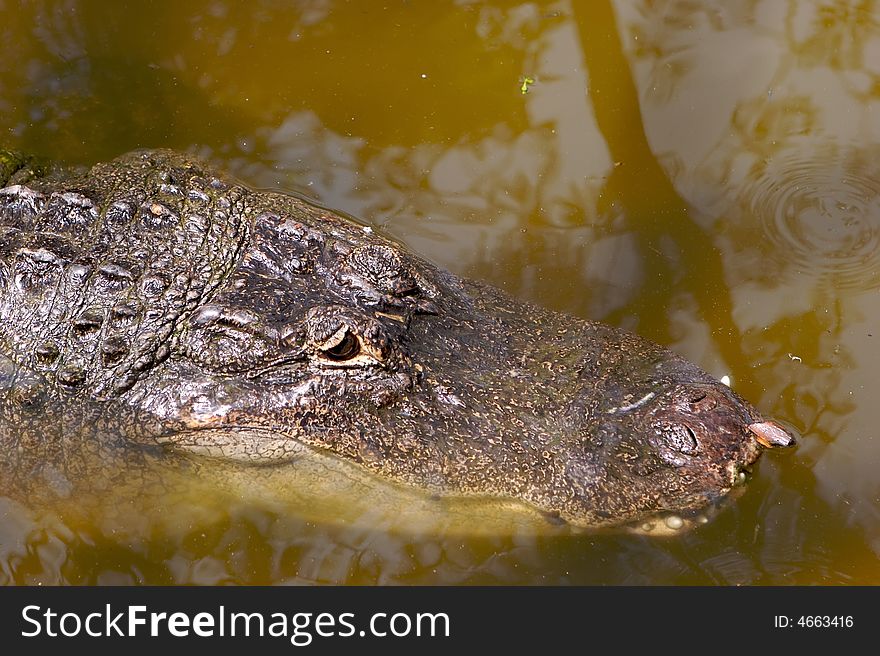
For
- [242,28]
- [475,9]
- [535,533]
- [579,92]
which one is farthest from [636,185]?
[242,28]

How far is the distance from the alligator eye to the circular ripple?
242 centimetres

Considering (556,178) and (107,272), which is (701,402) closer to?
(556,178)

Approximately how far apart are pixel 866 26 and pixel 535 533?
3.82 meters

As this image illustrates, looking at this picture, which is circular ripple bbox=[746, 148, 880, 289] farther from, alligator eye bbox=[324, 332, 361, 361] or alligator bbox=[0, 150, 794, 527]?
alligator eye bbox=[324, 332, 361, 361]

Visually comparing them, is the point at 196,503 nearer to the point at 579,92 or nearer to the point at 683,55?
the point at 579,92

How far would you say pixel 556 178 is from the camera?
182 inches

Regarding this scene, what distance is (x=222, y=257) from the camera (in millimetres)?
3574

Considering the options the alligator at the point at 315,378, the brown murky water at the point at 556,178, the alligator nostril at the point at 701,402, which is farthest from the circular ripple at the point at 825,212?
the alligator nostril at the point at 701,402

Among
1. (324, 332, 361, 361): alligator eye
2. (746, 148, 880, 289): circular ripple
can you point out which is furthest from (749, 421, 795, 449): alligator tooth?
(324, 332, 361, 361): alligator eye

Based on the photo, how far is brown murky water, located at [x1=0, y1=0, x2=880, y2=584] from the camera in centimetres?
352

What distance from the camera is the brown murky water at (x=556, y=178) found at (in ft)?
11.6

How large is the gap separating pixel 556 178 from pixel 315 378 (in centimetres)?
208

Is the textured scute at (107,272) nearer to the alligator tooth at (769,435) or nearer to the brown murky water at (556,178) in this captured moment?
the brown murky water at (556,178)

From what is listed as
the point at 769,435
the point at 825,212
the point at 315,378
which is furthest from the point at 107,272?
the point at 825,212
